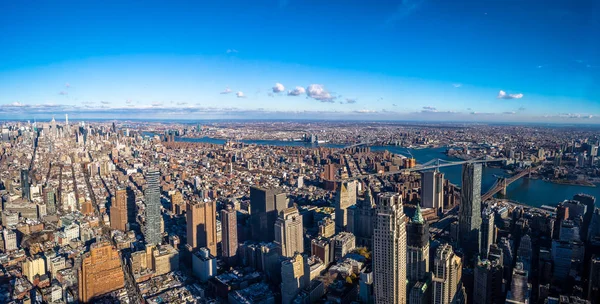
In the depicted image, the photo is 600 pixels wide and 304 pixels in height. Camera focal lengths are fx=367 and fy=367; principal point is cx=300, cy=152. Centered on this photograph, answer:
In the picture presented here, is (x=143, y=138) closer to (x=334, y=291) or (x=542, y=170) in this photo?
(x=334, y=291)

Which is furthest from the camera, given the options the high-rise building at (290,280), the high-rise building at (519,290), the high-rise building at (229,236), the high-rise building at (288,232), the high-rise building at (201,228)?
the high-rise building at (201,228)

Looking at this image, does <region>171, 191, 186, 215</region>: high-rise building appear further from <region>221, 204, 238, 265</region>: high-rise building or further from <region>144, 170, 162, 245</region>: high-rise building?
<region>221, 204, 238, 265</region>: high-rise building

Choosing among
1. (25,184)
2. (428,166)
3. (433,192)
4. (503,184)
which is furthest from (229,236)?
(428,166)

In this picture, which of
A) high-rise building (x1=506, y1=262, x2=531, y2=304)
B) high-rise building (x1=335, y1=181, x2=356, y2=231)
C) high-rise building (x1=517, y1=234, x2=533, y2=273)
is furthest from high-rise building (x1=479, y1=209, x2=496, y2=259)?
high-rise building (x1=335, y1=181, x2=356, y2=231)

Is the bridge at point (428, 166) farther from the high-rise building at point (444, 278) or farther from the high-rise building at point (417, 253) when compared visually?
the high-rise building at point (444, 278)

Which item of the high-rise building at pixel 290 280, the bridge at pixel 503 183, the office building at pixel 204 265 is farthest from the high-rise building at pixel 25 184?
the bridge at pixel 503 183

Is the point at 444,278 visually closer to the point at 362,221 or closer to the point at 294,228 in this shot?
the point at 294,228
